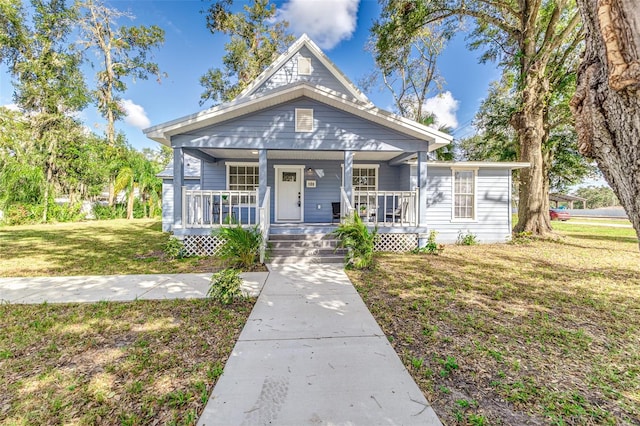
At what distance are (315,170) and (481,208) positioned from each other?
249 inches

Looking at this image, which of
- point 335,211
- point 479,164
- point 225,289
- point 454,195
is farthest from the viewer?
point 335,211

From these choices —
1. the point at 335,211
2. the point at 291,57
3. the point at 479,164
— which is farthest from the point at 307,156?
the point at 479,164

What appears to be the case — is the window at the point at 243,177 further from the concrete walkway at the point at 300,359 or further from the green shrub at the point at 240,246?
the concrete walkway at the point at 300,359

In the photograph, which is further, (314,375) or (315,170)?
(315,170)

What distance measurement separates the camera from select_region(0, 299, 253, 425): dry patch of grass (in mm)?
2096

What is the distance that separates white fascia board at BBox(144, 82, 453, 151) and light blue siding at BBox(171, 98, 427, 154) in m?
0.14

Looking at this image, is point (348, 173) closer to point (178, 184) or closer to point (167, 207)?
point (178, 184)

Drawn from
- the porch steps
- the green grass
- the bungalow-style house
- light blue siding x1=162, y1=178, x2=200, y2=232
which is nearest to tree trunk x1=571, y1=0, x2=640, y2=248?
the bungalow-style house

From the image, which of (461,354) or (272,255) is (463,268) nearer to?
(461,354)

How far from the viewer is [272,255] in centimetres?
688

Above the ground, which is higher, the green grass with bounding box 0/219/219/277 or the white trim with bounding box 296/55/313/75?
the white trim with bounding box 296/55/313/75

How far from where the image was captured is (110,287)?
4867 millimetres

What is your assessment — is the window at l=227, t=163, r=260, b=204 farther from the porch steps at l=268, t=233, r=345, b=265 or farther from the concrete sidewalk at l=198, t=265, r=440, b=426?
the concrete sidewalk at l=198, t=265, r=440, b=426

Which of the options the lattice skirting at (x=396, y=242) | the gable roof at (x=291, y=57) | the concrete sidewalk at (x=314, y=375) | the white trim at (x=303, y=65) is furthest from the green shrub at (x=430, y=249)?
the white trim at (x=303, y=65)
